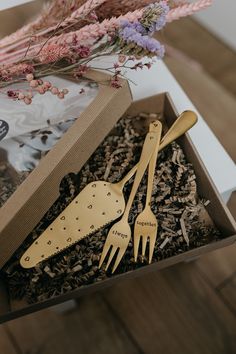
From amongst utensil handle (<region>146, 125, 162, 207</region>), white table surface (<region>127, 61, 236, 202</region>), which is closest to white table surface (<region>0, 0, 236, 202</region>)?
white table surface (<region>127, 61, 236, 202</region>)

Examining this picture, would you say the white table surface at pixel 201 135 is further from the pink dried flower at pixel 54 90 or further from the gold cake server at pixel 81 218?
the pink dried flower at pixel 54 90

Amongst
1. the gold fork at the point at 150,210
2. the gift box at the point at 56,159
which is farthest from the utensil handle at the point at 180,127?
the gift box at the point at 56,159

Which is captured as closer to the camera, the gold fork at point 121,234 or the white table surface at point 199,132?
the gold fork at point 121,234

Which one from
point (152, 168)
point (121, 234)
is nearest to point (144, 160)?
point (152, 168)

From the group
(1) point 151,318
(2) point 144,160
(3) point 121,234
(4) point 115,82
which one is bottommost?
(1) point 151,318

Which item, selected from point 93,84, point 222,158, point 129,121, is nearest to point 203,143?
point 222,158

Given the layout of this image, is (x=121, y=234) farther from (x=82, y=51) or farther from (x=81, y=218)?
(x=82, y=51)
